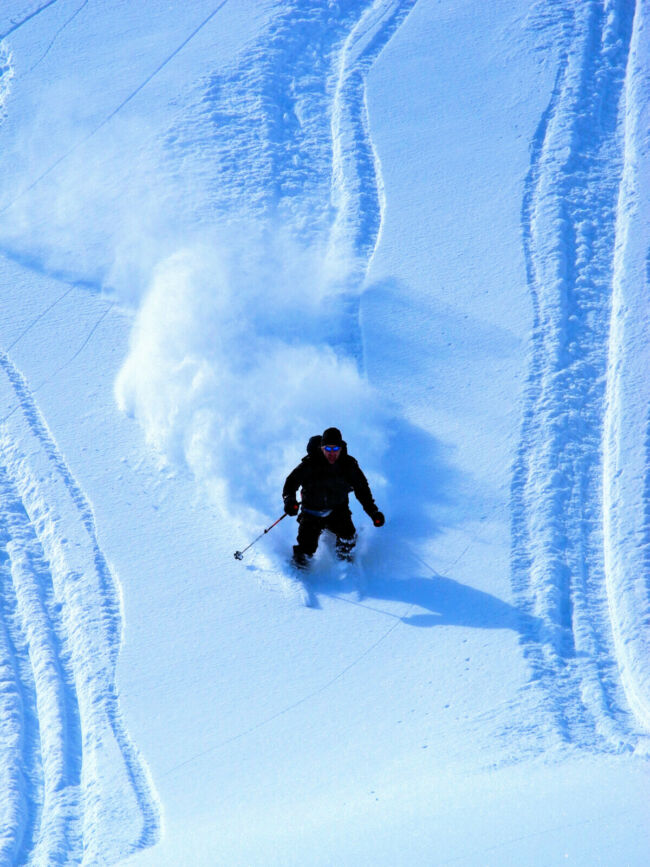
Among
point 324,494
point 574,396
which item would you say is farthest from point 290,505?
point 574,396

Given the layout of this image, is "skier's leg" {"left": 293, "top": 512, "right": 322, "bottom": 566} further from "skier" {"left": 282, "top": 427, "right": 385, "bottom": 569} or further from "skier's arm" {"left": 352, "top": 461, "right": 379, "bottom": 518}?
"skier's arm" {"left": 352, "top": 461, "right": 379, "bottom": 518}

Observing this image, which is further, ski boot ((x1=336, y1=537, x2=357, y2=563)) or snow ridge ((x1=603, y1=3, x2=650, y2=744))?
ski boot ((x1=336, y1=537, x2=357, y2=563))

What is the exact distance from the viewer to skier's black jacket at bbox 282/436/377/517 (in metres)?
8.33

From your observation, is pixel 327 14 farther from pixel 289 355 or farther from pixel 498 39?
pixel 289 355

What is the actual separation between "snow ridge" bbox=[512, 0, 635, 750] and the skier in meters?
1.39

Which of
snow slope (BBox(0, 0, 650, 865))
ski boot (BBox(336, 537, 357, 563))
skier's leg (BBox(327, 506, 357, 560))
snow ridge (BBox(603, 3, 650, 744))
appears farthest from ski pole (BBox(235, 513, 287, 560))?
snow ridge (BBox(603, 3, 650, 744))

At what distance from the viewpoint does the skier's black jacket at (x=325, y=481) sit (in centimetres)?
833

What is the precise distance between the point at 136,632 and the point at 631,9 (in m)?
11.6

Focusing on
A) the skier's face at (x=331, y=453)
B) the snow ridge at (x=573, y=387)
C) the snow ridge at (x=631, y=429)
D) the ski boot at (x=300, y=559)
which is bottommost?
the snow ridge at (x=631, y=429)

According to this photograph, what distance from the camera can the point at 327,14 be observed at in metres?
15.6

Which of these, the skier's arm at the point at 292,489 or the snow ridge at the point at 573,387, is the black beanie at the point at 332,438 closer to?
the skier's arm at the point at 292,489

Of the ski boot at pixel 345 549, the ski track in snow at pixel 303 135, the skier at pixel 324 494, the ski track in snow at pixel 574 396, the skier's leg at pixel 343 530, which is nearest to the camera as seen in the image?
the ski track in snow at pixel 574 396

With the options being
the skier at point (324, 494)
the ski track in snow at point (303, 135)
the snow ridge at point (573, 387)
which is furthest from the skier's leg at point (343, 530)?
the ski track in snow at point (303, 135)

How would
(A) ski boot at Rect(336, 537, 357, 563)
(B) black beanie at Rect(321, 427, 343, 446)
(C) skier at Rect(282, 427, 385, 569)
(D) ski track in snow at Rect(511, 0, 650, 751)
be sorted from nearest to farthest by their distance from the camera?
(D) ski track in snow at Rect(511, 0, 650, 751) → (B) black beanie at Rect(321, 427, 343, 446) → (C) skier at Rect(282, 427, 385, 569) → (A) ski boot at Rect(336, 537, 357, 563)
